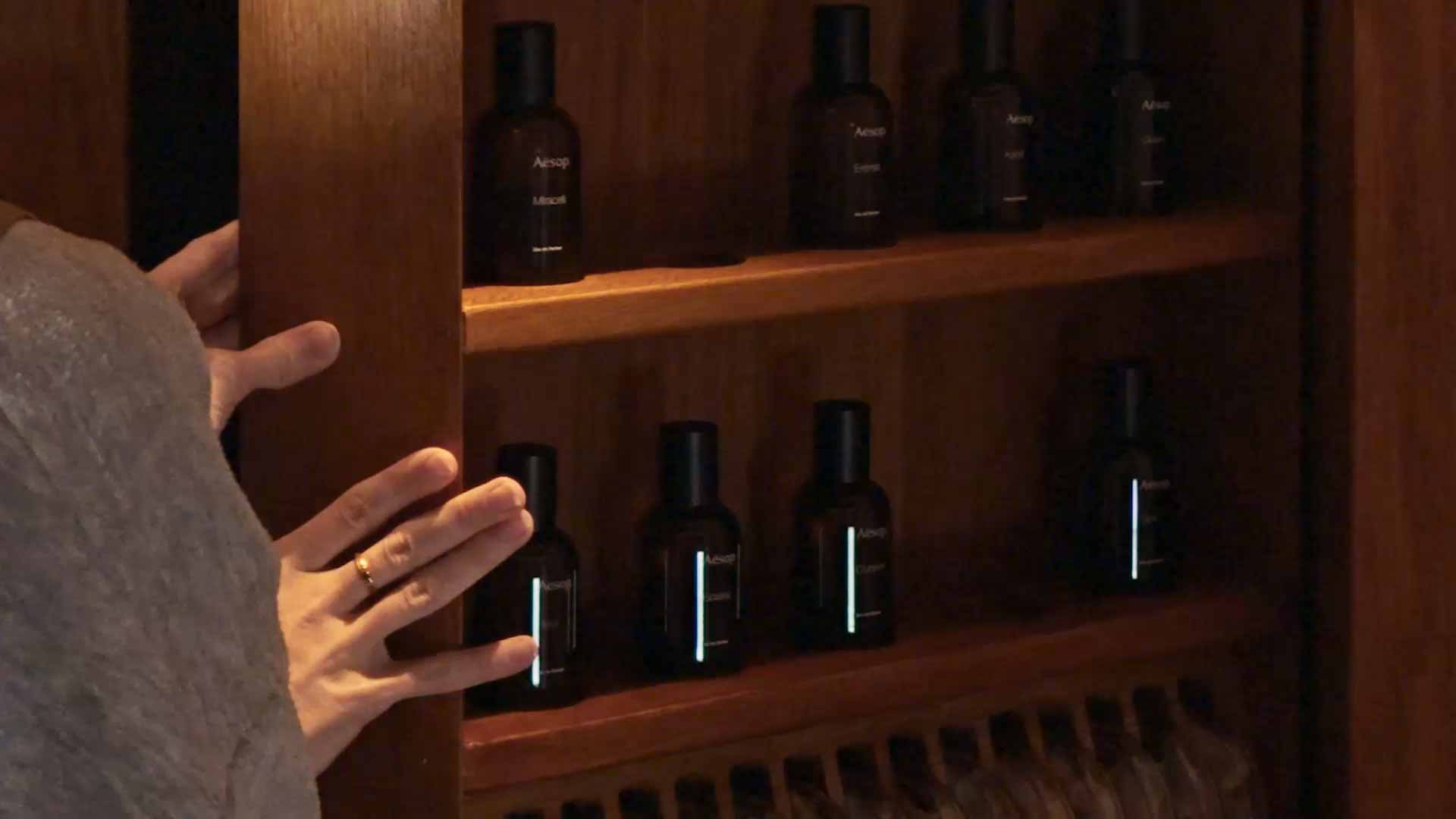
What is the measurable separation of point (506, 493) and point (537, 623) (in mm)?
183

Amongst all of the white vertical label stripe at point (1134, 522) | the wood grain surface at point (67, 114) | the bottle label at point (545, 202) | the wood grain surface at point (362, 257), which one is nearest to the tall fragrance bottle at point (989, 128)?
the white vertical label stripe at point (1134, 522)

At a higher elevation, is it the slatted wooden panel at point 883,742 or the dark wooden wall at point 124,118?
the dark wooden wall at point 124,118

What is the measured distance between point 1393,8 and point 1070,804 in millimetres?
586

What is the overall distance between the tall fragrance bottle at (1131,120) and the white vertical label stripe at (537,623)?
1.66ft

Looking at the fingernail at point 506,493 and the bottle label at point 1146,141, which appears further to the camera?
the bottle label at point 1146,141

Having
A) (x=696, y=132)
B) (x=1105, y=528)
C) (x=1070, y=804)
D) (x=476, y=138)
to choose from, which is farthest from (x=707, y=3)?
(x=1070, y=804)

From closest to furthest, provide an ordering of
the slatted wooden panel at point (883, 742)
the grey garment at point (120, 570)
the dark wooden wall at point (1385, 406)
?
1. the grey garment at point (120, 570)
2. the slatted wooden panel at point (883, 742)
3. the dark wooden wall at point (1385, 406)

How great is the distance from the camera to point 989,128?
127 centimetres

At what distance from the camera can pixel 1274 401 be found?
54.1 inches

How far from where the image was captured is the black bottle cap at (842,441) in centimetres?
122

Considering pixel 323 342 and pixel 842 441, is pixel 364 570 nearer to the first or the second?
pixel 323 342

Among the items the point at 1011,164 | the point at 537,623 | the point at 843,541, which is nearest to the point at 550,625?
the point at 537,623

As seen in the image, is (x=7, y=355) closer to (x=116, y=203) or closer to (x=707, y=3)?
(x=116, y=203)

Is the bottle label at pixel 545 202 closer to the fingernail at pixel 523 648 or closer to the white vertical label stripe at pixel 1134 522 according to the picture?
the fingernail at pixel 523 648
